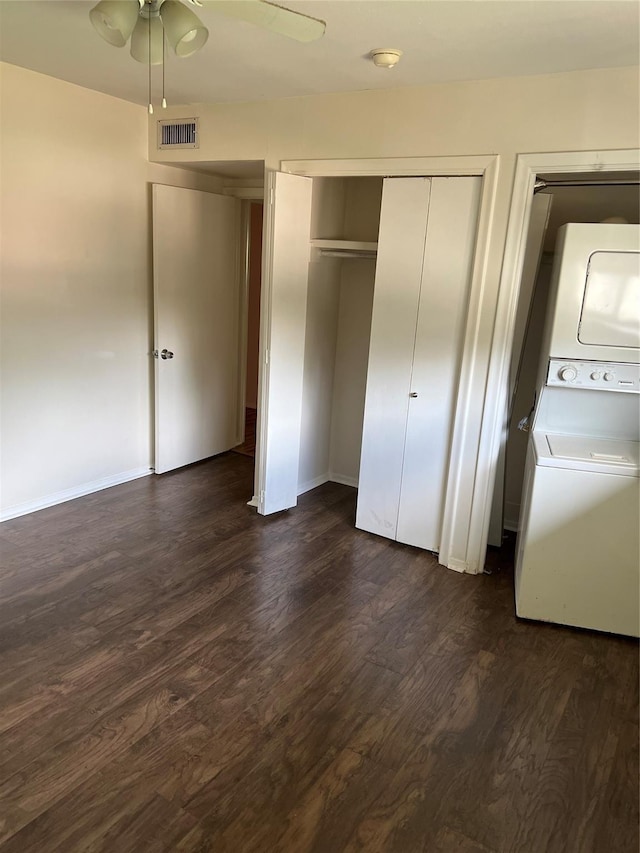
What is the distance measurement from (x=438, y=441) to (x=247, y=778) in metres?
1.99

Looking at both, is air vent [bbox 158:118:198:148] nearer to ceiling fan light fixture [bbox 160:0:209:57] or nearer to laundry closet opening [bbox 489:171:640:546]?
ceiling fan light fixture [bbox 160:0:209:57]

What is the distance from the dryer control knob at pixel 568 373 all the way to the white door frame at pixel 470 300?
16.8 inches

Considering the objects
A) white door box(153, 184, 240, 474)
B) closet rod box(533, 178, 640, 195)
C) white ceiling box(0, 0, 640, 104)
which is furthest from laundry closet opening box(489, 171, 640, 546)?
white door box(153, 184, 240, 474)

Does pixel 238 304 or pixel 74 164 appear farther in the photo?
pixel 238 304

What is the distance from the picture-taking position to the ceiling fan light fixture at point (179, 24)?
1862 millimetres

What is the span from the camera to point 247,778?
1977mm

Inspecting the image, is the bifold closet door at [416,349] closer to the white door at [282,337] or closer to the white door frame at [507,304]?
the white door frame at [507,304]

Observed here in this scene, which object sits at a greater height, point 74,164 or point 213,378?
point 74,164

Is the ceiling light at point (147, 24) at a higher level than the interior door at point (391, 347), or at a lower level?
higher

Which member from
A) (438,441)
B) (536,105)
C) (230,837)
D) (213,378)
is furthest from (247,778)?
(213,378)

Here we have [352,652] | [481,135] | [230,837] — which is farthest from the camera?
[481,135]

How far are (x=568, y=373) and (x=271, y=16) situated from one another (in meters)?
1.93

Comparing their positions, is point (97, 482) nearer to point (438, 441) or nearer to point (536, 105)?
point (438, 441)

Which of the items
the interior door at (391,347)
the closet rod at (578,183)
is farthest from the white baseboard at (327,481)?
the closet rod at (578,183)
